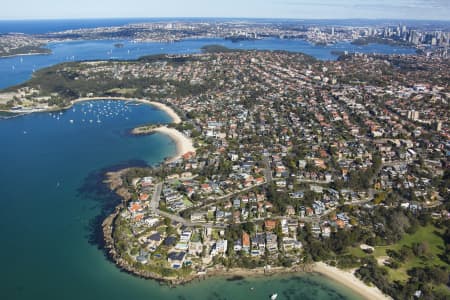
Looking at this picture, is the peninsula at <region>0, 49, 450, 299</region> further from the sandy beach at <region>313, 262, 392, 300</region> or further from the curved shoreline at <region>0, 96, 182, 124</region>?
the curved shoreline at <region>0, 96, 182, 124</region>

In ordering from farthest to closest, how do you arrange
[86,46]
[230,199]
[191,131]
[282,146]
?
1. [86,46]
2. [191,131]
3. [282,146]
4. [230,199]

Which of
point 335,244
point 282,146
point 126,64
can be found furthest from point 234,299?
point 126,64

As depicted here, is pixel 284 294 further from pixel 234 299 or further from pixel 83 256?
Result: pixel 83 256

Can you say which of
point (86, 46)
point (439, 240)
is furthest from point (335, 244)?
point (86, 46)

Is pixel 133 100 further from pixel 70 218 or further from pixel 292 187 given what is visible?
pixel 292 187

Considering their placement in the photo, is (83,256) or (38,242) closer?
(83,256)

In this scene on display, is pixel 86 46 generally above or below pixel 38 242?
above

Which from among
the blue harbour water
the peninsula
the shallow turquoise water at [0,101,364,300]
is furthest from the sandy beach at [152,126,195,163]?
the shallow turquoise water at [0,101,364,300]

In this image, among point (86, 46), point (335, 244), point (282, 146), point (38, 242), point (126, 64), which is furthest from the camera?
point (86, 46)
